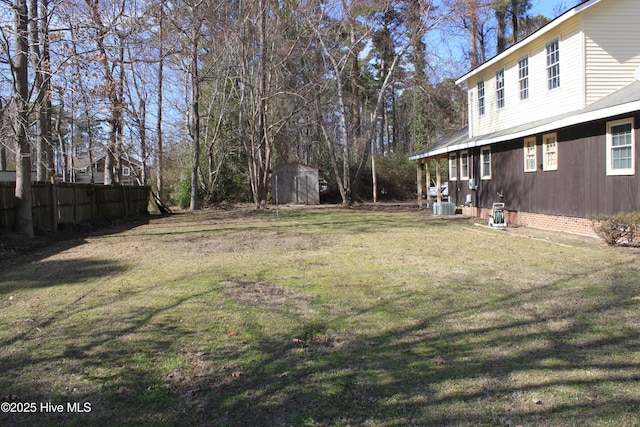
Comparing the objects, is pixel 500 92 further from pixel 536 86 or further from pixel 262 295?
pixel 262 295

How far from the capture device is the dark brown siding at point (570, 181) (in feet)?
35.5

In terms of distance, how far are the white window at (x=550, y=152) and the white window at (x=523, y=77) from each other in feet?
7.44

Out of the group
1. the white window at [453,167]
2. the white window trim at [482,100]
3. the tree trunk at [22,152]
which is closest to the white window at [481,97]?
the white window trim at [482,100]

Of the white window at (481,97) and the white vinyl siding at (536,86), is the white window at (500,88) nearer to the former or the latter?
the white vinyl siding at (536,86)

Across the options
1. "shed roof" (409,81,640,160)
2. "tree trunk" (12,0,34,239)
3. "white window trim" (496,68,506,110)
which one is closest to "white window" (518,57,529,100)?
"shed roof" (409,81,640,160)

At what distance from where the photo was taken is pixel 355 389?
3525mm

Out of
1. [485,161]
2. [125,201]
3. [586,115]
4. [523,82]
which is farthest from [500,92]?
[125,201]

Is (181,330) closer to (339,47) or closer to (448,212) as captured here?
(448,212)

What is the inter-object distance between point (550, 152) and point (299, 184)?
829 inches

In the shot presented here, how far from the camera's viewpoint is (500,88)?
1730 cm

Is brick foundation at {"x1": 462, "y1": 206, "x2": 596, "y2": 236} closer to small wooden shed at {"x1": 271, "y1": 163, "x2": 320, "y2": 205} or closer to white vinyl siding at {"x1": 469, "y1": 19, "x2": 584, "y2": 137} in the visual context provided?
white vinyl siding at {"x1": 469, "y1": 19, "x2": 584, "y2": 137}

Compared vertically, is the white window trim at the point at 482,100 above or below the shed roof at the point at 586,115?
above

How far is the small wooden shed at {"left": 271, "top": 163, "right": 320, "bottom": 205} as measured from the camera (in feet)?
108

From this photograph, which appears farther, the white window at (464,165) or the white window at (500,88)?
the white window at (464,165)
